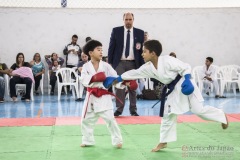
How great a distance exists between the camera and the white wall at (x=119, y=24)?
12062mm

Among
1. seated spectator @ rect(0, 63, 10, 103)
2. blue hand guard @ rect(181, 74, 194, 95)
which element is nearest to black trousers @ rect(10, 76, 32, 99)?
seated spectator @ rect(0, 63, 10, 103)

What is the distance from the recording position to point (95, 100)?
395 centimetres

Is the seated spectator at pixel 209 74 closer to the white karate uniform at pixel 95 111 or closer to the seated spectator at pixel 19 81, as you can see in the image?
the seated spectator at pixel 19 81

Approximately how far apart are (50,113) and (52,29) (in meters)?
5.76

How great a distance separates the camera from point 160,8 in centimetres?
1248

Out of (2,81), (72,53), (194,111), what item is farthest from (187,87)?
(72,53)

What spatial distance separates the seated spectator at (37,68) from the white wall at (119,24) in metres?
0.84

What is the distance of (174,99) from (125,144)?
872 mm

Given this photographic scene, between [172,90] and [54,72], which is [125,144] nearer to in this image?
[172,90]

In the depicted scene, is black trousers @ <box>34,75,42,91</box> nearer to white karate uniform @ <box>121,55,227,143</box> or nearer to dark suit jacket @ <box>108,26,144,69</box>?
dark suit jacket @ <box>108,26,144,69</box>

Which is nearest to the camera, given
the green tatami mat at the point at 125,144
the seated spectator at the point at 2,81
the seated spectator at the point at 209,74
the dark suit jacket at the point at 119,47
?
the green tatami mat at the point at 125,144

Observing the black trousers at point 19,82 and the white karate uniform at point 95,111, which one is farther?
the black trousers at point 19,82

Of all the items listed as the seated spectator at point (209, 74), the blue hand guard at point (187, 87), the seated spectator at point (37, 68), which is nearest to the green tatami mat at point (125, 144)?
the blue hand guard at point (187, 87)
